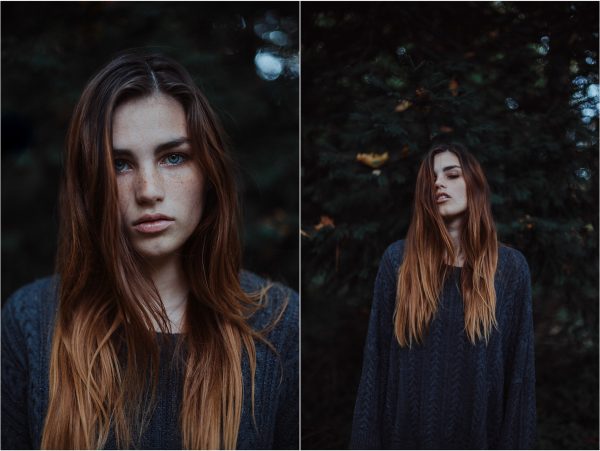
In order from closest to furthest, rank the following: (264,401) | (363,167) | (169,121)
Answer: (169,121) < (264,401) < (363,167)

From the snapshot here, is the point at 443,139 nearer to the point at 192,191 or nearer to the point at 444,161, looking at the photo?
the point at 444,161

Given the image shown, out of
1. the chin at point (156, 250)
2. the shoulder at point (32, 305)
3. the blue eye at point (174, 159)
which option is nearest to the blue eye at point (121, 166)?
the blue eye at point (174, 159)

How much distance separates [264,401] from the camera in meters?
2.27

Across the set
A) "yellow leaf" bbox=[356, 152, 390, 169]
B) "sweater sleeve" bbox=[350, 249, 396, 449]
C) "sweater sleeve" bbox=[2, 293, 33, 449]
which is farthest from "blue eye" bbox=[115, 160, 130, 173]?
"sweater sleeve" bbox=[350, 249, 396, 449]

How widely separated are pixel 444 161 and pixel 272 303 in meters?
0.81

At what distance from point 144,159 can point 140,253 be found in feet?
1.07

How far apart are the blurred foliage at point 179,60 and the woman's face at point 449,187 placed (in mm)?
526

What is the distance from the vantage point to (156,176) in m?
2.14

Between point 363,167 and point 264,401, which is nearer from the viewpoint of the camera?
point 264,401

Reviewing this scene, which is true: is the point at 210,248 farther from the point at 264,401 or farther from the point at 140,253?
the point at 264,401

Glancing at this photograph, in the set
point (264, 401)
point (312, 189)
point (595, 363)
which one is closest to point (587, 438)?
point (595, 363)

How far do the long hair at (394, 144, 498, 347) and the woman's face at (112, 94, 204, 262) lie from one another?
79cm

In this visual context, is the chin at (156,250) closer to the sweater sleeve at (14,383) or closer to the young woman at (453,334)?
the sweater sleeve at (14,383)

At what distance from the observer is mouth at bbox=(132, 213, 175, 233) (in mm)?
2180
